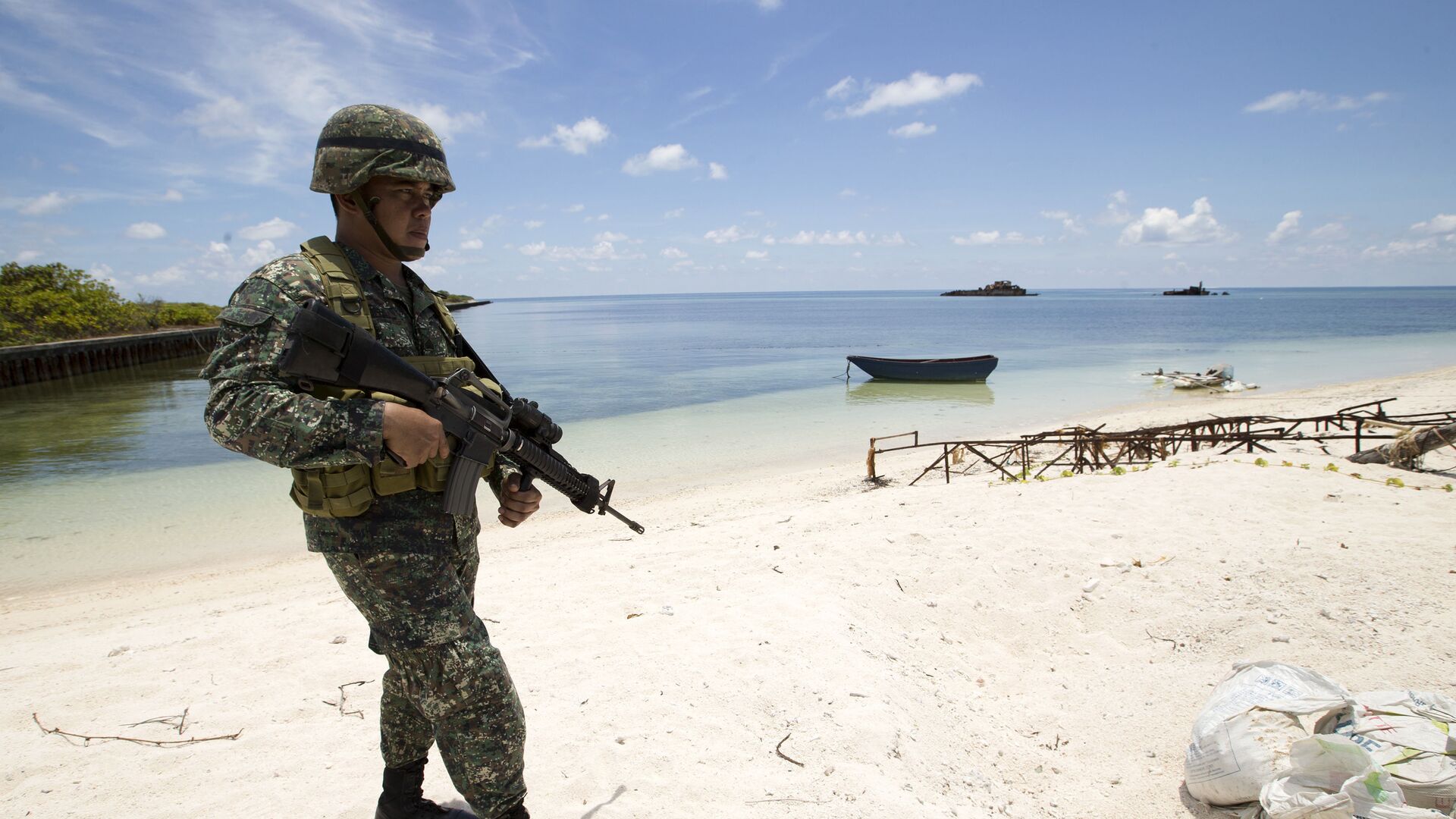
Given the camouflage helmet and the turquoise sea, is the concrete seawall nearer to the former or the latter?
the turquoise sea

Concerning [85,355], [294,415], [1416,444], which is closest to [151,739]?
[294,415]

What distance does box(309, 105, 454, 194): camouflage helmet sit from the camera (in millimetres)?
1933

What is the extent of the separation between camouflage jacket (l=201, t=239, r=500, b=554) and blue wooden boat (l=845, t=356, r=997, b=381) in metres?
25.7

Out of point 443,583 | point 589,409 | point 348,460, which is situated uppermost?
point 348,460

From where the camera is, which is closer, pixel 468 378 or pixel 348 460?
pixel 348 460

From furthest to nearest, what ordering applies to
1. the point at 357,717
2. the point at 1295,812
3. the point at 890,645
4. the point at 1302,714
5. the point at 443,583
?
the point at 890,645
the point at 357,717
the point at 1302,714
the point at 1295,812
the point at 443,583

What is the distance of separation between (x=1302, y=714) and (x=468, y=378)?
331cm

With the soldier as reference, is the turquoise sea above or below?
below

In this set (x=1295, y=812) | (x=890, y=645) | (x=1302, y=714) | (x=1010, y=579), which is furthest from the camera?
(x=1010, y=579)

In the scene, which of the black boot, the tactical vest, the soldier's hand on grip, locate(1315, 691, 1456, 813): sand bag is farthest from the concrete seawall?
locate(1315, 691, 1456, 813): sand bag

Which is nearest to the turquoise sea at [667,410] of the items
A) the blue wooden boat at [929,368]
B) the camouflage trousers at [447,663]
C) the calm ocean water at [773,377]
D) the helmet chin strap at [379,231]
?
the calm ocean water at [773,377]

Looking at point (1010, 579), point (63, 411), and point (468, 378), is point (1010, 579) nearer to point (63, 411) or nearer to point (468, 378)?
point (468, 378)

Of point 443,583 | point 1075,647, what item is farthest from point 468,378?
point 1075,647

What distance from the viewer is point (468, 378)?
204cm
